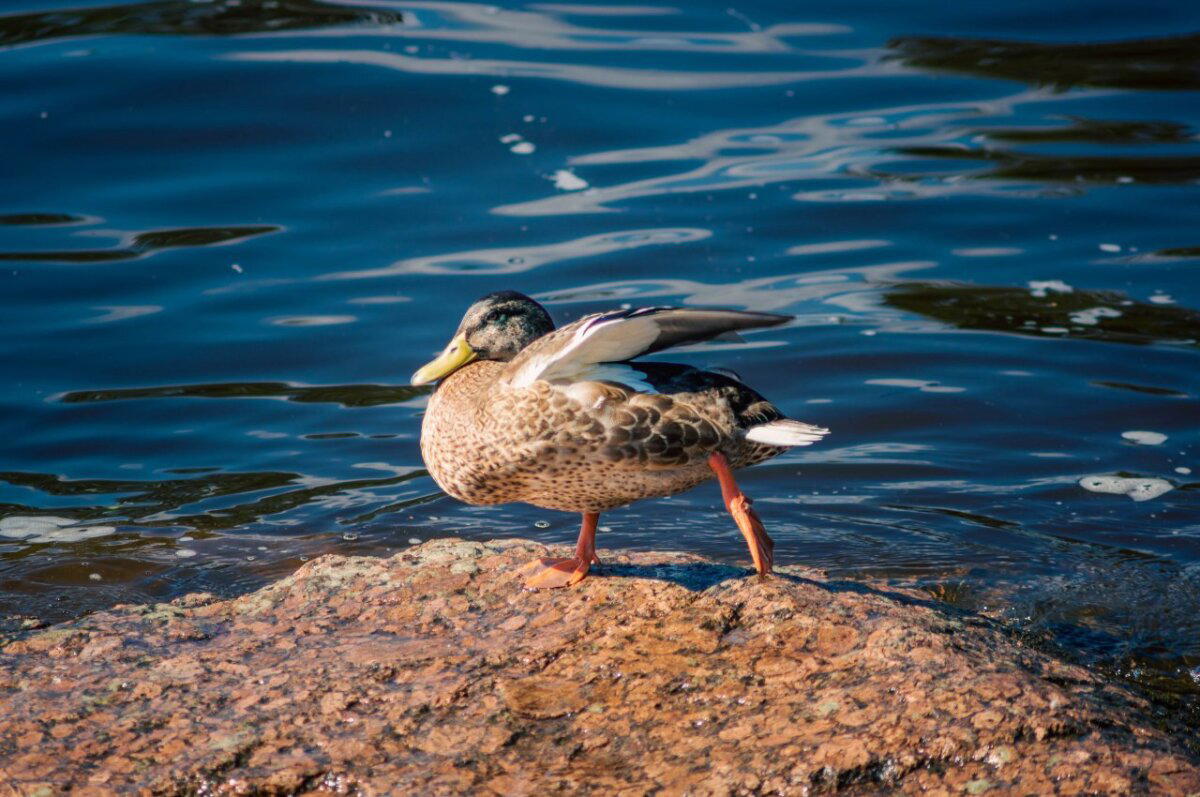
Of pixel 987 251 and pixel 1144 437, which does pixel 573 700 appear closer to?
pixel 1144 437

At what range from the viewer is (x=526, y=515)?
689cm

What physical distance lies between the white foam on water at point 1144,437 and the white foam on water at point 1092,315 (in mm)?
1634

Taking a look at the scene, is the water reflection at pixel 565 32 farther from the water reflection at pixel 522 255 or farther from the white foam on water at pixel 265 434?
the white foam on water at pixel 265 434

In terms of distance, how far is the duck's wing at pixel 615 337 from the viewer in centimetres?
424

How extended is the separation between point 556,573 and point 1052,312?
19.6ft

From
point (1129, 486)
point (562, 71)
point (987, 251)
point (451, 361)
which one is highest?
point (562, 71)

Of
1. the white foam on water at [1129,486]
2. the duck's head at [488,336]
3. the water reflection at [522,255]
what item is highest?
the duck's head at [488,336]

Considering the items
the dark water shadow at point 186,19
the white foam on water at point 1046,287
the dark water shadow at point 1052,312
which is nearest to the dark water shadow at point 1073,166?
the white foam on water at point 1046,287

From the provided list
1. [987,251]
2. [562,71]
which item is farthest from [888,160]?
[562,71]

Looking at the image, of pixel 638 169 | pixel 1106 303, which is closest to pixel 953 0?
pixel 638 169

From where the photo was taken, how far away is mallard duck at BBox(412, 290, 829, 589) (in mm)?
4336

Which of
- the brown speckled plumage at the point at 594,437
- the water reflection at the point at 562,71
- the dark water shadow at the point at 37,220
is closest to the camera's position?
the brown speckled plumage at the point at 594,437

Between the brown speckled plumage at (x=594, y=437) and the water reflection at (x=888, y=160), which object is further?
the water reflection at (x=888, y=160)

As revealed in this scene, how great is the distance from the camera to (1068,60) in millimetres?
12906
